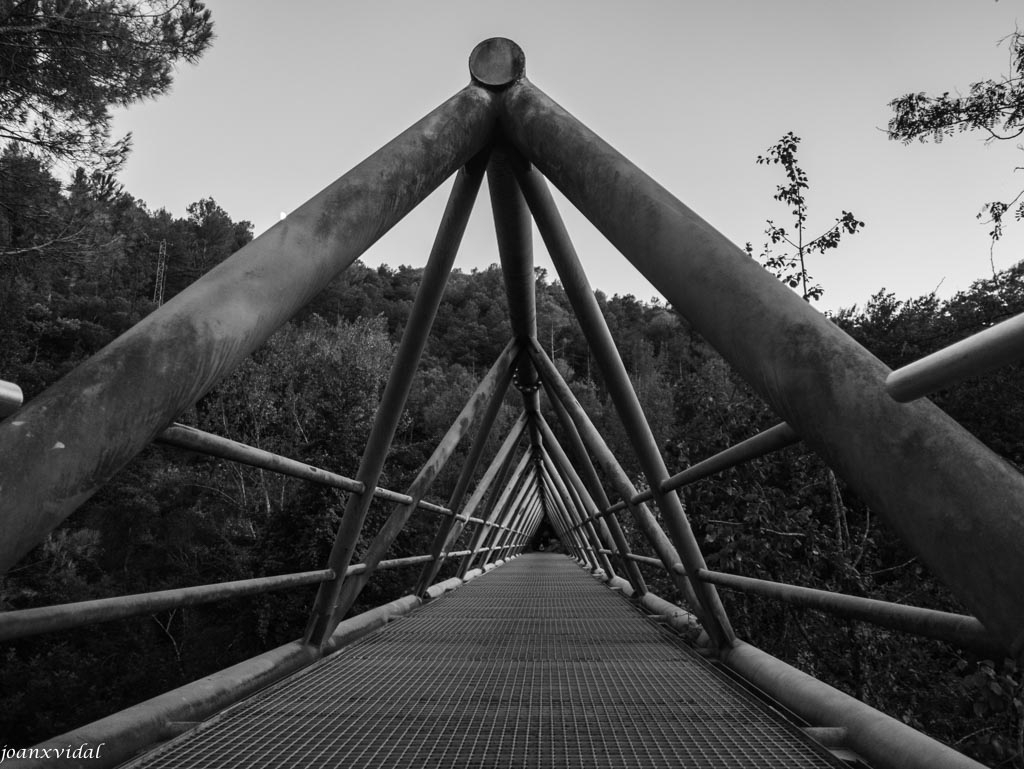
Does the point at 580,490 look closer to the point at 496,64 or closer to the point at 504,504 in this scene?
the point at 504,504

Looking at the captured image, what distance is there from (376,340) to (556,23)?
25562 mm

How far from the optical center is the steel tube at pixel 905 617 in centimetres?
113

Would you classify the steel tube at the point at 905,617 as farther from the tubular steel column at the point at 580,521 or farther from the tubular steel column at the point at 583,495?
the tubular steel column at the point at 580,521

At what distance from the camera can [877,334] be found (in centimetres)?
1336

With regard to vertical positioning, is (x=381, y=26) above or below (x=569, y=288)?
above

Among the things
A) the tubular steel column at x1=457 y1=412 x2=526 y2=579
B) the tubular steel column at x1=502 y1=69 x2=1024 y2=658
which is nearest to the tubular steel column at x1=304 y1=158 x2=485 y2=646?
the tubular steel column at x1=502 y1=69 x2=1024 y2=658

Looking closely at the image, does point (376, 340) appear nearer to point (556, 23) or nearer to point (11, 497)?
point (556, 23)

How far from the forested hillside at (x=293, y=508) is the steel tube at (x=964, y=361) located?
145 inches

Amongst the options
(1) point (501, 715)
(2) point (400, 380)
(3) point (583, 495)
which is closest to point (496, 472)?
(3) point (583, 495)

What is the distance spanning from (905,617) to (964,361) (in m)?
0.79

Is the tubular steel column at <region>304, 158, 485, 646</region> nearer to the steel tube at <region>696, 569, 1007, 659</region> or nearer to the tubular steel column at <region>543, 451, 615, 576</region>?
the steel tube at <region>696, 569, 1007, 659</region>

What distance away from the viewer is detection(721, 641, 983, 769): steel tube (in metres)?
1.48

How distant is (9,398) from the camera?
0.79m

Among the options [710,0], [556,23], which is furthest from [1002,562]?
[710,0]
